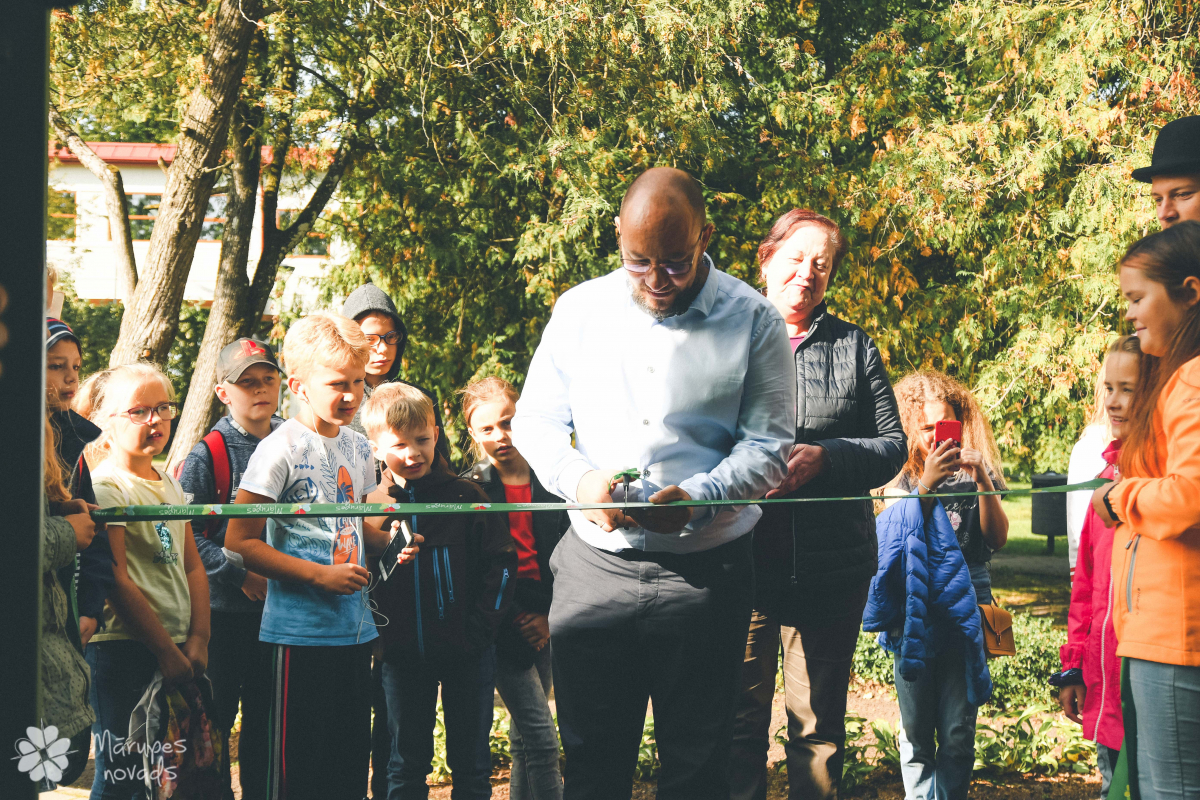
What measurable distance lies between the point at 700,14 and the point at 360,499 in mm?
5915

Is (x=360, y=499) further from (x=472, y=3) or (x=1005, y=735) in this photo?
(x=472, y=3)

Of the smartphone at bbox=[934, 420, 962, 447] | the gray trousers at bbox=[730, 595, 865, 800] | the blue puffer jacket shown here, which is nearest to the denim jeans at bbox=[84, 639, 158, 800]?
the gray trousers at bbox=[730, 595, 865, 800]

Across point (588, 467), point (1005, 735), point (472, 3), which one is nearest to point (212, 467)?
point (588, 467)

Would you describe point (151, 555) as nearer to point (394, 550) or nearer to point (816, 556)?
point (394, 550)

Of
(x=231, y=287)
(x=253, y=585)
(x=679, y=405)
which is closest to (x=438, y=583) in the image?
(x=253, y=585)

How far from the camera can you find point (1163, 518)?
2.29 m

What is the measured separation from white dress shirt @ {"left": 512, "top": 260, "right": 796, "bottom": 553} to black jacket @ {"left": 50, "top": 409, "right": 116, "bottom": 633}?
4.17 feet

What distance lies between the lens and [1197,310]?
2441mm

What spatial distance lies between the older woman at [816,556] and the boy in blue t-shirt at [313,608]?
1231 millimetres

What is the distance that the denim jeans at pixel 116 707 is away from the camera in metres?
2.74

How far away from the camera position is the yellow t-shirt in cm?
307

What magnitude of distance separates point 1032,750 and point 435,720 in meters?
3.20

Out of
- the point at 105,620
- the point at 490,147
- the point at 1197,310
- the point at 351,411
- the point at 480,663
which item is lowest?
the point at 480,663

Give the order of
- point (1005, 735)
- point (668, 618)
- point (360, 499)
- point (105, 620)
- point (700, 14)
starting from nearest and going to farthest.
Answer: point (668, 618) < point (105, 620) < point (360, 499) < point (1005, 735) < point (700, 14)
